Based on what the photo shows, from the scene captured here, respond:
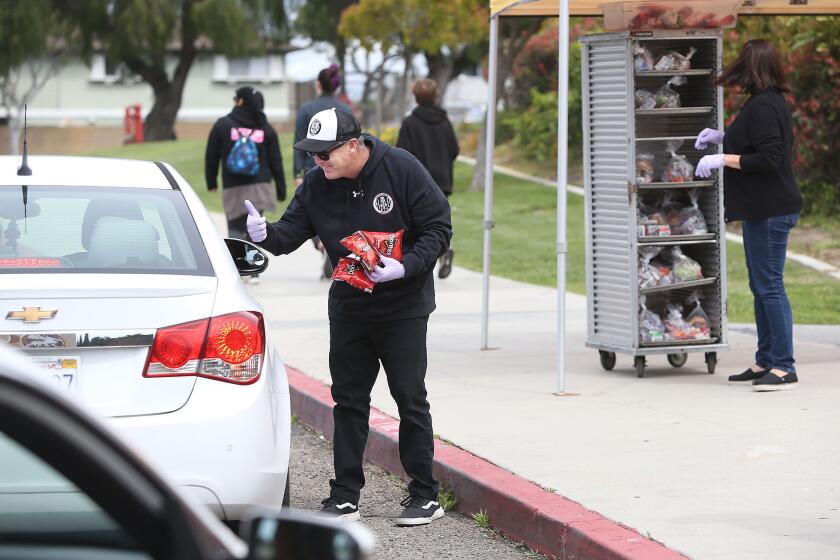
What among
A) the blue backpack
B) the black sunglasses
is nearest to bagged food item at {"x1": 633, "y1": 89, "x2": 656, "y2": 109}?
the black sunglasses

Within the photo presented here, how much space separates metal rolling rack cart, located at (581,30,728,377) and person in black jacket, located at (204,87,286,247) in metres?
5.03

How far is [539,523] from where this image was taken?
582cm

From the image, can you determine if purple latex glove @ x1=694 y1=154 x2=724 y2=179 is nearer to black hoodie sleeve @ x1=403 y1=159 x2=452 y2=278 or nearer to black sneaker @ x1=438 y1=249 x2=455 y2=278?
black hoodie sleeve @ x1=403 y1=159 x2=452 y2=278

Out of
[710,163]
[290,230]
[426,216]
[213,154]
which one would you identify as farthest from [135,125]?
[426,216]

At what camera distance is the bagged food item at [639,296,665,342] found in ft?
30.0

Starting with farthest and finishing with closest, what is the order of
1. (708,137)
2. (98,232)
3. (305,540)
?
(708,137)
(98,232)
(305,540)

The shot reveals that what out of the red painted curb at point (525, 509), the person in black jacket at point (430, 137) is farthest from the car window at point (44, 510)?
the person in black jacket at point (430, 137)

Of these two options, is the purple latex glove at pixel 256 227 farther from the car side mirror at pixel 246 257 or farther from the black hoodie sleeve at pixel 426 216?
the black hoodie sleeve at pixel 426 216

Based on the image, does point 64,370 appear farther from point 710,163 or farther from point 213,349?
point 710,163

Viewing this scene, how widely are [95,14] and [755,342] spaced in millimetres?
42707

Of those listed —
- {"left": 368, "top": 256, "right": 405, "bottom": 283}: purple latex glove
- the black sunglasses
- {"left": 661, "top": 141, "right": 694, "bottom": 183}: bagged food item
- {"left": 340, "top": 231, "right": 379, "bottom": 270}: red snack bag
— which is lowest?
{"left": 368, "top": 256, "right": 405, "bottom": 283}: purple latex glove

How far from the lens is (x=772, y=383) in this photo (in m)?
8.52

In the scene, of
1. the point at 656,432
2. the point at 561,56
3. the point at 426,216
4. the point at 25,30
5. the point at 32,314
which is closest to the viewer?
the point at 32,314

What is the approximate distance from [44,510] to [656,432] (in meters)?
5.12
